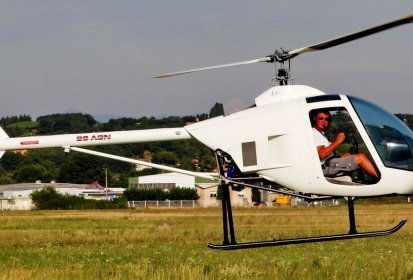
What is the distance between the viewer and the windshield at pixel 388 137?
12.6 metres

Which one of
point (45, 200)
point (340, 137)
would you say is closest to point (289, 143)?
point (340, 137)

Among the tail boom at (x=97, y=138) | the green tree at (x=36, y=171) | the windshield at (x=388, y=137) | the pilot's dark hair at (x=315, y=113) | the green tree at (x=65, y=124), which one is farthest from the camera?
the green tree at (x=65, y=124)

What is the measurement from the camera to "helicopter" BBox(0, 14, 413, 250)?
41.4ft

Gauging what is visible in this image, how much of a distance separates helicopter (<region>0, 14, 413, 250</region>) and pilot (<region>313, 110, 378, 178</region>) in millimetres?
69

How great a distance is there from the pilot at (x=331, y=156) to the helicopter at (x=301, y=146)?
0.07 metres

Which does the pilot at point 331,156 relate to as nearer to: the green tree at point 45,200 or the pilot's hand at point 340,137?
the pilot's hand at point 340,137

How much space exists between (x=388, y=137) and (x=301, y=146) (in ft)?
4.54

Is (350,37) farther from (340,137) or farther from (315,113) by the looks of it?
(340,137)

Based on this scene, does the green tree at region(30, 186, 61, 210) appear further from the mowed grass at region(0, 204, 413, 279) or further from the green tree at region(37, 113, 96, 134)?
the green tree at region(37, 113, 96, 134)

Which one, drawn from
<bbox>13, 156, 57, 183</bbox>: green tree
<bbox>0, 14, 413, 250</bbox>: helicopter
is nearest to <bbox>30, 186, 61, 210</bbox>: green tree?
<bbox>13, 156, 57, 183</bbox>: green tree

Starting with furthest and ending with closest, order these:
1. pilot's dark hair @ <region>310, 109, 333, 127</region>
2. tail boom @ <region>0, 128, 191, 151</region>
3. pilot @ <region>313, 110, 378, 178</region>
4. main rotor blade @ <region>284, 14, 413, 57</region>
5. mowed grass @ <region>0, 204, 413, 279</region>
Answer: mowed grass @ <region>0, 204, 413, 279</region>, tail boom @ <region>0, 128, 191, 151</region>, pilot's dark hair @ <region>310, 109, 333, 127</region>, pilot @ <region>313, 110, 378, 178</region>, main rotor blade @ <region>284, 14, 413, 57</region>

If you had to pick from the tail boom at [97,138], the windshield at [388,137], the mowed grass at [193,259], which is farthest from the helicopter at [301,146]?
→ the mowed grass at [193,259]

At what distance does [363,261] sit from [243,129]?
7.05m

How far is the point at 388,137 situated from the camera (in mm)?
12609
